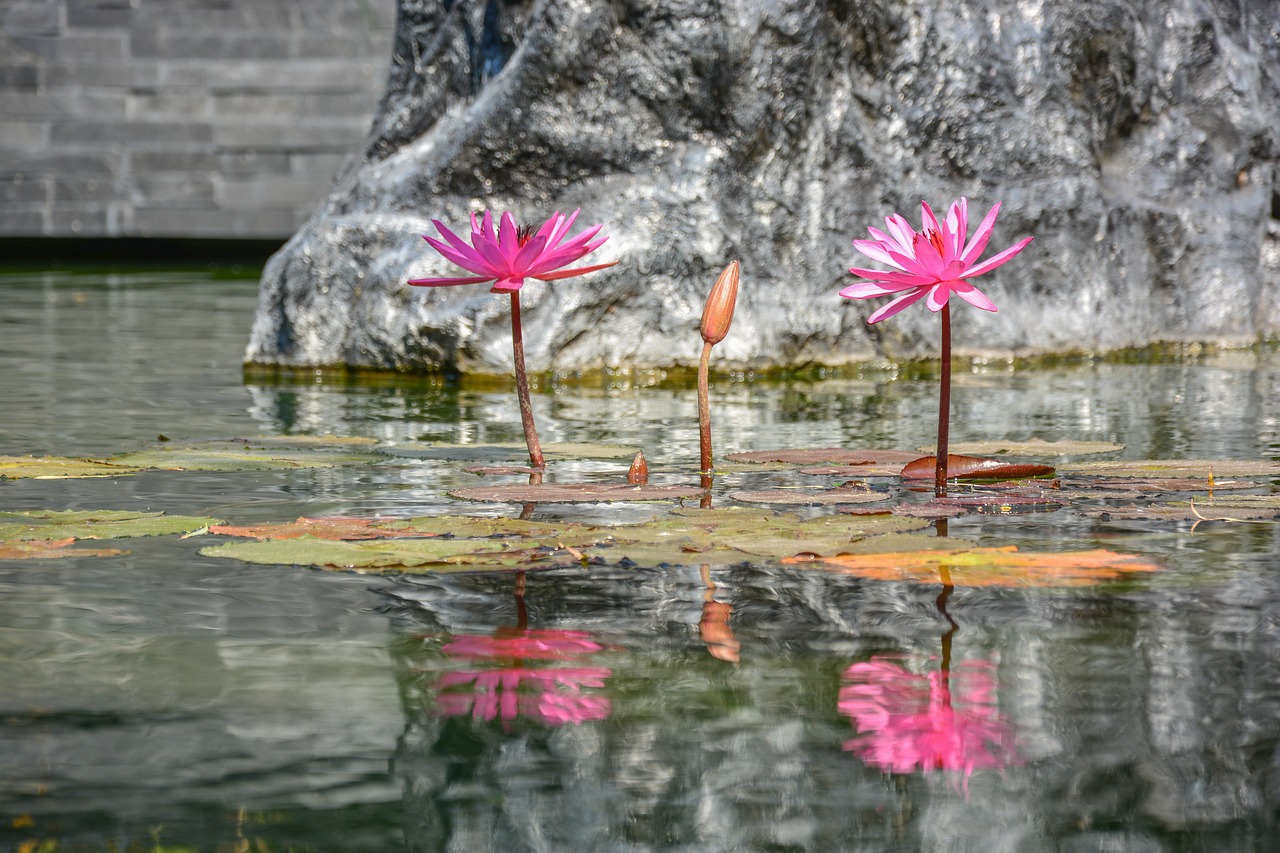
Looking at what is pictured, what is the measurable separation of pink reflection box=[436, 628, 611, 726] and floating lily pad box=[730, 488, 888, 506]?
57 cm

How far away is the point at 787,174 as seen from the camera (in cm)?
356

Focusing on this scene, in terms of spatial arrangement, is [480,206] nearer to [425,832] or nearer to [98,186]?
[425,832]

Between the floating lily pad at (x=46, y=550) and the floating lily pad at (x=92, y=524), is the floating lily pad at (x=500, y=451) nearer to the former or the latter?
the floating lily pad at (x=92, y=524)

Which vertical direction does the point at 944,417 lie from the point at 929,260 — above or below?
below

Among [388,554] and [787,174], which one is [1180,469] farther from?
[787,174]

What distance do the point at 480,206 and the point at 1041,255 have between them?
1314 millimetres

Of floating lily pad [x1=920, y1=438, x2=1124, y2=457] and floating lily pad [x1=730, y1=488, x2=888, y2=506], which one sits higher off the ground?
floating lily pad [x1=920, y1=438, x2=1124, y2=457]

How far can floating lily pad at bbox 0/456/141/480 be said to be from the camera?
6.33ft

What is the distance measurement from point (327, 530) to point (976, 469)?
78 cm

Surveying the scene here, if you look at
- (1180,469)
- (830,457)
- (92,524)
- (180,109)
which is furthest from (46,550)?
(180,109)

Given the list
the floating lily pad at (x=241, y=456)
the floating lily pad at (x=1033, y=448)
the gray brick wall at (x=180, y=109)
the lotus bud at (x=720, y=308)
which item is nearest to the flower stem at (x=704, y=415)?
the lotus bud at (x=720, y=308)

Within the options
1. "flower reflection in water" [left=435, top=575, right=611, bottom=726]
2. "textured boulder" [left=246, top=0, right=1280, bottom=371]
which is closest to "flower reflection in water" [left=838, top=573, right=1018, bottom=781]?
"flower reflection in water" [left=435, top=575, right=611, bottom=726]

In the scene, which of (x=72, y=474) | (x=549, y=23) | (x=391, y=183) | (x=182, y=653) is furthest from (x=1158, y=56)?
(x=182, y=653)

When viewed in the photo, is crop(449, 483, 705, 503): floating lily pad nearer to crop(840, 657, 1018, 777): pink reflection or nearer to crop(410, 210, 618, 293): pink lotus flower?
crop(410, 210, 618, 293): pink lotus flower
